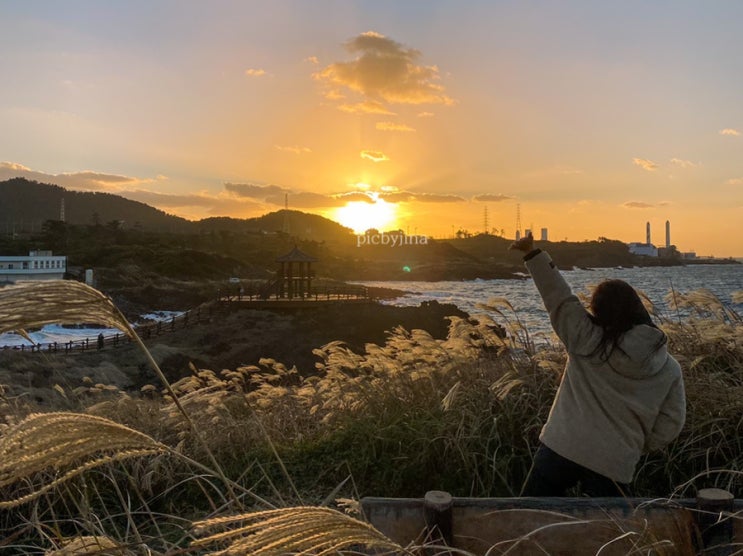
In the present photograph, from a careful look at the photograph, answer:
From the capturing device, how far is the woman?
3135 mm

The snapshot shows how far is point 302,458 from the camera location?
5.16m

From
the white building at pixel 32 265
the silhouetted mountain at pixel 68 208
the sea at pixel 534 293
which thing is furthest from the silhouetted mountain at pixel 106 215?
the white building at pixel 32 265

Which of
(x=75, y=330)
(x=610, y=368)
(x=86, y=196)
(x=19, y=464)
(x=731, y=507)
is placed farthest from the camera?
(x=86, y=196)

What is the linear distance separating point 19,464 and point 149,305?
6131 cm

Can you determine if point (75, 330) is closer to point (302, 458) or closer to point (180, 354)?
point (180, 354)

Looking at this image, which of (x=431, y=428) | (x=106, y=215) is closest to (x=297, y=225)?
(x=106, y=215)

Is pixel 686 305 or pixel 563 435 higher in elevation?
pixel 686 305

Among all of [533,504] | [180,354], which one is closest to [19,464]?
[533,504]

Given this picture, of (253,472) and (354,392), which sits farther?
(354,392)

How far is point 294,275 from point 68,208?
455 ft

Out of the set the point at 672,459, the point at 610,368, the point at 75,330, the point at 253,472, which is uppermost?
the point at 610,368

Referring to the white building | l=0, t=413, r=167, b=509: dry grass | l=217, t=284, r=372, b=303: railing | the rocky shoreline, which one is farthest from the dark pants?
the white building

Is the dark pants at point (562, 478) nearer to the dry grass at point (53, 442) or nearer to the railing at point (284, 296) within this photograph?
the dry grass at point (53, 442)

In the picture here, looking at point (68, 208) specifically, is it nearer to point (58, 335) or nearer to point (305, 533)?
point (58, 335)
